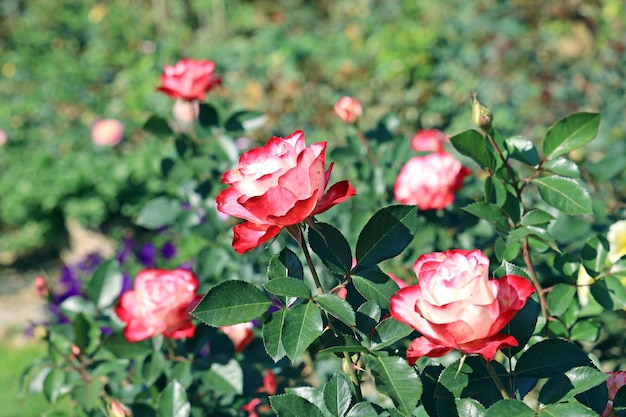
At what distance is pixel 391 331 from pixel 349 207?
86 centimetres

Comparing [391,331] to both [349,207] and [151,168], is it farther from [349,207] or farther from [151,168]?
[151,168]

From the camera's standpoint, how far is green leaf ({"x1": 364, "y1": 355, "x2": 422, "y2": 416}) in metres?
0.66

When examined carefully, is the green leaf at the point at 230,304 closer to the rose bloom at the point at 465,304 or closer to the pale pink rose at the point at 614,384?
the rose bloom at the point at 465,304

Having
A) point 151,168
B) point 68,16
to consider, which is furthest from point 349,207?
point 68,16

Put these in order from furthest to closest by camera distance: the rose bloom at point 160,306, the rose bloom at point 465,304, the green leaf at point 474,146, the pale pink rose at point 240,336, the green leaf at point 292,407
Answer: the pale pink rose at point 240,336 → the rose bloom at point 160,306 → the green leaf at point 474,146 → the green leaf at point 292,407 → the rose bloom at point 465,304

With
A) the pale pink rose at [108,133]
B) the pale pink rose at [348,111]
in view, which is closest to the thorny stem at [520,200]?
the pale pink rose at [348,111]

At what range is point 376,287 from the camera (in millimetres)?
751

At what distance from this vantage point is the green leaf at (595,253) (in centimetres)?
95

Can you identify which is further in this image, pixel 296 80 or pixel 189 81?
pixel 296 80

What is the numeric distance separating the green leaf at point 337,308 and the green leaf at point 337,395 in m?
0.07

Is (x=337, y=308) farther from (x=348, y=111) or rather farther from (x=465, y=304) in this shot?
(x=348, y=111)

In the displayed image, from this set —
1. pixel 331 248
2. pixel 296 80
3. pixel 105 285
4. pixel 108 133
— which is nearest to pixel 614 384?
pixel 331 248

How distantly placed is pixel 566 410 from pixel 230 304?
318 millimetres

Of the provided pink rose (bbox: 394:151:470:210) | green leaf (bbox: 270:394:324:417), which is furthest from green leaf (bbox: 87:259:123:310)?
green leaf (bbox: 270:394:324:417)
